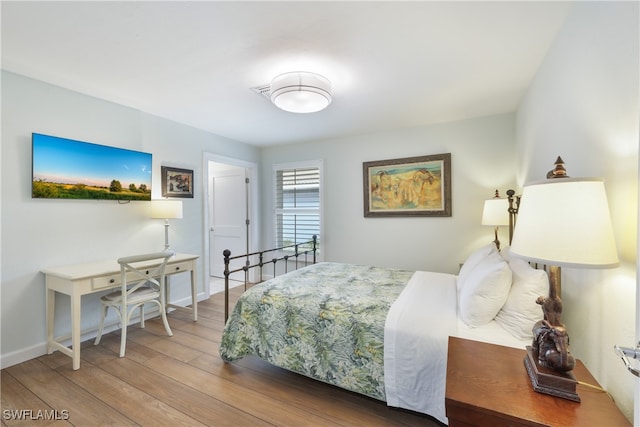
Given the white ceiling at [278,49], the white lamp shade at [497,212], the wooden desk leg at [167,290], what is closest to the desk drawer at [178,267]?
the wooden desk leg at [167,290]

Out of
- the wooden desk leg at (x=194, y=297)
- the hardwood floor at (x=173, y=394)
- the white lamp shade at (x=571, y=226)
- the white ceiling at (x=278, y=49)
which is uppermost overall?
the white ceiling at (x=278, y=49)

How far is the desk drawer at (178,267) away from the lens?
2.90 m

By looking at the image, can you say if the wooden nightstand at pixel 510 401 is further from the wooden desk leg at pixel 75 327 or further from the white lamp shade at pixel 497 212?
the wooden desk leg at pixel 75 327

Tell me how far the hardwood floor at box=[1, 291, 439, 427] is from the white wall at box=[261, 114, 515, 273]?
2.20 meters

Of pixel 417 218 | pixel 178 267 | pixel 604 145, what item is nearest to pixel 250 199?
pixel 178 267

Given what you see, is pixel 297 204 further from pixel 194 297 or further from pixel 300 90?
pixel 300 90

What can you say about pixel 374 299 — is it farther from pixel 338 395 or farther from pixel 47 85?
pixel 47 85

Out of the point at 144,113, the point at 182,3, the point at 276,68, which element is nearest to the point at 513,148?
the point at 276,68

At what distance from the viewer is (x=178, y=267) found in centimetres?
300

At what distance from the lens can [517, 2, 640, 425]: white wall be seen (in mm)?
962

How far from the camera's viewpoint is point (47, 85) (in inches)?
94.9

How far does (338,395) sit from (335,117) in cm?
284

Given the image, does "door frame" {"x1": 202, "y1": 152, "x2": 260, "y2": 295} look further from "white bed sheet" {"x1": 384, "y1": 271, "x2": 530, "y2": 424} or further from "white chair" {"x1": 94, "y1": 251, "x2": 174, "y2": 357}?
"white bed sheet" {"x1": 384, "y1": 271, "x2": 530, "y2": 424}

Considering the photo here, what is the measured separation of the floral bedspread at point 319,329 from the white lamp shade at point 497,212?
1173 millimetres
